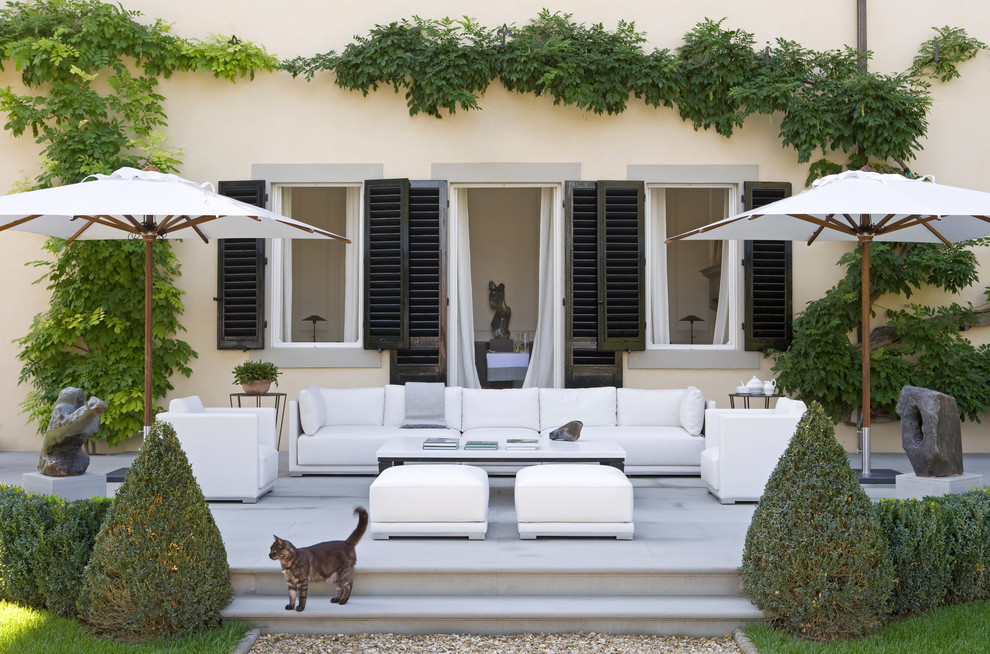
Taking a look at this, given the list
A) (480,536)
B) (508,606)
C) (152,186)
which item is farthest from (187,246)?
(508,606)

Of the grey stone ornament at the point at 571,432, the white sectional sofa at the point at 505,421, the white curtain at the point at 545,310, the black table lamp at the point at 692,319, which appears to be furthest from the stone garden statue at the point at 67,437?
the black table lamp at the point at 692,319

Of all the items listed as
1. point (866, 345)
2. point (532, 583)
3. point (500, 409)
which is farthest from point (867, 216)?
point (532, 583)

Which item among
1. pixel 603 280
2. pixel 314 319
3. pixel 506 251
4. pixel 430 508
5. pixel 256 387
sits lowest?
pixel 430 508

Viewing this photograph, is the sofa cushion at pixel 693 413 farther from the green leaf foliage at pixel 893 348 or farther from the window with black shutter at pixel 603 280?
the green leaf foliage at pixel 893 348

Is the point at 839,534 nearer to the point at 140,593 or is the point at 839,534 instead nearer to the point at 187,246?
the point at 140,593

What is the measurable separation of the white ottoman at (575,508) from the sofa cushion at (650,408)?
2665mm

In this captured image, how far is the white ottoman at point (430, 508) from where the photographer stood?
16.8 ft

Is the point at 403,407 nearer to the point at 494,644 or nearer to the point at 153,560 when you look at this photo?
the point at 494,644

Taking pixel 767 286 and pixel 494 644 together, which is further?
pixel 767 286

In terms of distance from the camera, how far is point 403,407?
790 cm

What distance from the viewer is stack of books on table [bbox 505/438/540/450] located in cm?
620

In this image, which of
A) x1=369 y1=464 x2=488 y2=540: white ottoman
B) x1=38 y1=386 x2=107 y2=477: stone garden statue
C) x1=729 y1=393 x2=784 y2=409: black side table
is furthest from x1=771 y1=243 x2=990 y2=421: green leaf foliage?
x1=38 y1=386 x2=107 y2=477: stone garden statue

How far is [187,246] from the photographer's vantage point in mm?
8750

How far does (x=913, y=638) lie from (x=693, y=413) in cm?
356
